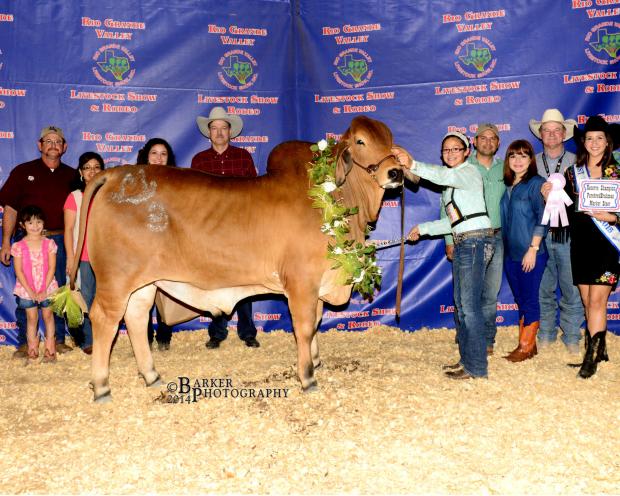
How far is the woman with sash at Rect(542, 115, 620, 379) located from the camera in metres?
4.80

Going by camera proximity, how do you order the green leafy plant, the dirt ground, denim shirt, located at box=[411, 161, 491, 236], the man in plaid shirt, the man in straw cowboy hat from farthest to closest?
the man in plaid shirt, the man in straw cowboy hat, the green leafy plant, denim shirt, located at box=[411, 161, 491, 236], the dirt ground

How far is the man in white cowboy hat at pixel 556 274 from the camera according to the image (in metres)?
5.98

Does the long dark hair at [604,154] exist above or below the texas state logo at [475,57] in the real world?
below

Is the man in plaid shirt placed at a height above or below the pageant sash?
above

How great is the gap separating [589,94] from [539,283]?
2414 mm

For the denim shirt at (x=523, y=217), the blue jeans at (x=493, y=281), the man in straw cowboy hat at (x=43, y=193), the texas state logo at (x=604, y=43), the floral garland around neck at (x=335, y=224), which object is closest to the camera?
the floral garland around neck at (x=335, y=224)

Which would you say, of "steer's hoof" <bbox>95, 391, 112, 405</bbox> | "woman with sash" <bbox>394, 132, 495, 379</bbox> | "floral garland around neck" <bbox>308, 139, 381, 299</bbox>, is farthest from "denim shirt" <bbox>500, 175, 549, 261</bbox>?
"steer's hoof" <bbox>95, 391, 112, 405</bbox>

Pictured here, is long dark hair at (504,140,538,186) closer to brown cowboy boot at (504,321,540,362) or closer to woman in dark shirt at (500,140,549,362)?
woman in dark shirt at (500,140,549,362)

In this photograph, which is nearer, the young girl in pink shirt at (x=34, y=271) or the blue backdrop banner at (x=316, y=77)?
the young girl in pink shirt at (x=34, y=271)

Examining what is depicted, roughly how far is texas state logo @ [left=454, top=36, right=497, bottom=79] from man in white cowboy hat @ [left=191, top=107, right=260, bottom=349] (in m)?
2.71

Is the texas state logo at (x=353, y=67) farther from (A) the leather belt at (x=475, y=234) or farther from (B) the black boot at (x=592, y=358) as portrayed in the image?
(B) the black boot at (x=592, y=358)

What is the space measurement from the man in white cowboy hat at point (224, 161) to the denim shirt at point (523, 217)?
8.99ft

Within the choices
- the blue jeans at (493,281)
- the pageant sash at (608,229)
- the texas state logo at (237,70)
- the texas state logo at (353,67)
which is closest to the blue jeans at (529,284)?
the blue jeans at (493,281)

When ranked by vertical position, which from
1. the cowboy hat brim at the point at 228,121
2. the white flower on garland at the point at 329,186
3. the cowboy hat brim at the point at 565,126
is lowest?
the white flower on garland at the point at 329,186
